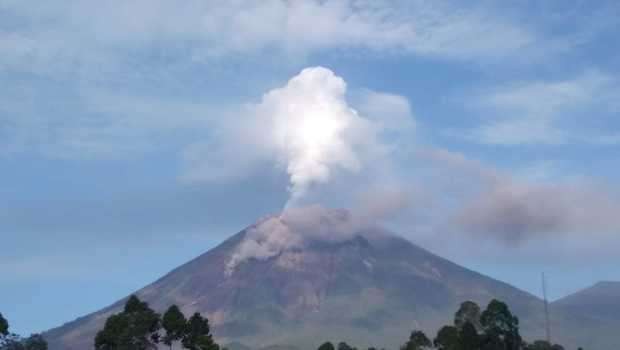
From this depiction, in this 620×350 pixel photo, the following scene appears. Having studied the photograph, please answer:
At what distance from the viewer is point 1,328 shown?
270 ft

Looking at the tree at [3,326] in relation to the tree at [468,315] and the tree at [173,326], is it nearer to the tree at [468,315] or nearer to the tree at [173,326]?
the tree at [173,326]

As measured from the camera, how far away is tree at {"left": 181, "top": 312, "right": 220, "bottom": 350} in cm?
8444

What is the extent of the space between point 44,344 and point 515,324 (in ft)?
156

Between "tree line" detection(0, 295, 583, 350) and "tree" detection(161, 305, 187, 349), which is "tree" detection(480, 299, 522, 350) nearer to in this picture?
"tree line" detection(0, 295, 583, 350)

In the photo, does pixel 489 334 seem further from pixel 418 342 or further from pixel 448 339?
pixel 418 342

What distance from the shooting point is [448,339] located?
101875 mm

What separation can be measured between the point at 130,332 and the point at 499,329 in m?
38.7

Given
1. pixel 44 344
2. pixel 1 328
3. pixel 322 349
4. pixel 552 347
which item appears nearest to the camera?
pixel 1 328

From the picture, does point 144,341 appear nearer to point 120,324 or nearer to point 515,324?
point 120,324

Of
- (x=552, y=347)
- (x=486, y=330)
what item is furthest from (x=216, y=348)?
(x=552, y=347)

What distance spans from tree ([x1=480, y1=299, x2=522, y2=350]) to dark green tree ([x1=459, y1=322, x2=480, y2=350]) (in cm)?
325

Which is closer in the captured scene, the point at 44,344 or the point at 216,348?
the point at 216,348

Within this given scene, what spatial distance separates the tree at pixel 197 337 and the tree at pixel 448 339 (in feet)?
83.6

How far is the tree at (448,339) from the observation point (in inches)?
3878
